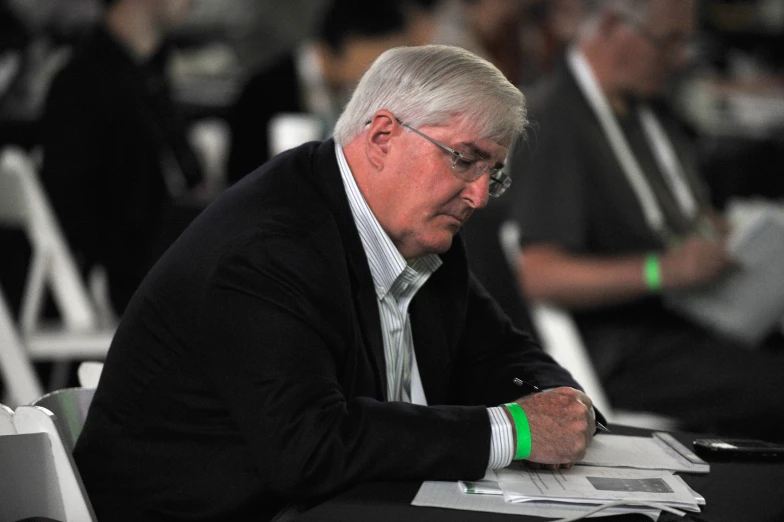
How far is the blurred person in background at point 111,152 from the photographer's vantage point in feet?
13.4

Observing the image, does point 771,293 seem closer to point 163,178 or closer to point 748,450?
point 748,450

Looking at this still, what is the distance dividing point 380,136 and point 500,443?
0.52m

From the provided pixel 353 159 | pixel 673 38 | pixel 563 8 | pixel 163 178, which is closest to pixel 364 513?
pixel 353 159

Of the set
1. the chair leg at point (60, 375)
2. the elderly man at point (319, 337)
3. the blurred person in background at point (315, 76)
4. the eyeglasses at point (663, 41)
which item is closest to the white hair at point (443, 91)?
the elderly man at point (319, 337)

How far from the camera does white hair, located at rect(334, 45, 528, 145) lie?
66.5 inches

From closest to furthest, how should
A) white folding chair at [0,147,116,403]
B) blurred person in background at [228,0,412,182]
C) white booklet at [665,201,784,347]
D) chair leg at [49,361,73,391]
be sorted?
white booklet at [665,201,784,347] < white folding chair at [0,147,116,403] < chair leg at [49,361,73,391] < blurred person in background at [228,0,412,182]

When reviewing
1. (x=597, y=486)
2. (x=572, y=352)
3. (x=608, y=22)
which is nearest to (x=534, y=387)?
(x=597, y=486)

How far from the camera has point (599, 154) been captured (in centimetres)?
321

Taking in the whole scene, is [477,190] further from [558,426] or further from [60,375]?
[60,375]

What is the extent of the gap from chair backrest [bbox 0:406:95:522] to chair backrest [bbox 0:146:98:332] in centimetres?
231

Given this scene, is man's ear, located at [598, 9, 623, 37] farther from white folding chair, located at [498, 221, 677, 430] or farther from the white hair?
the white hair

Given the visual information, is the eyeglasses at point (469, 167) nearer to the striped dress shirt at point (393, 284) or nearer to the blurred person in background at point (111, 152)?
the striped dress shirt at point (393, 284)

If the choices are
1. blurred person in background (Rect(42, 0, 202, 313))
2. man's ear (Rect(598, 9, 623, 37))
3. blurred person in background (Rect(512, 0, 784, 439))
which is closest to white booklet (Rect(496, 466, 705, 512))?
blurred person in background (Rect(512, 0, 784, 439))

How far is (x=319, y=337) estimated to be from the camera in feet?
5.16
